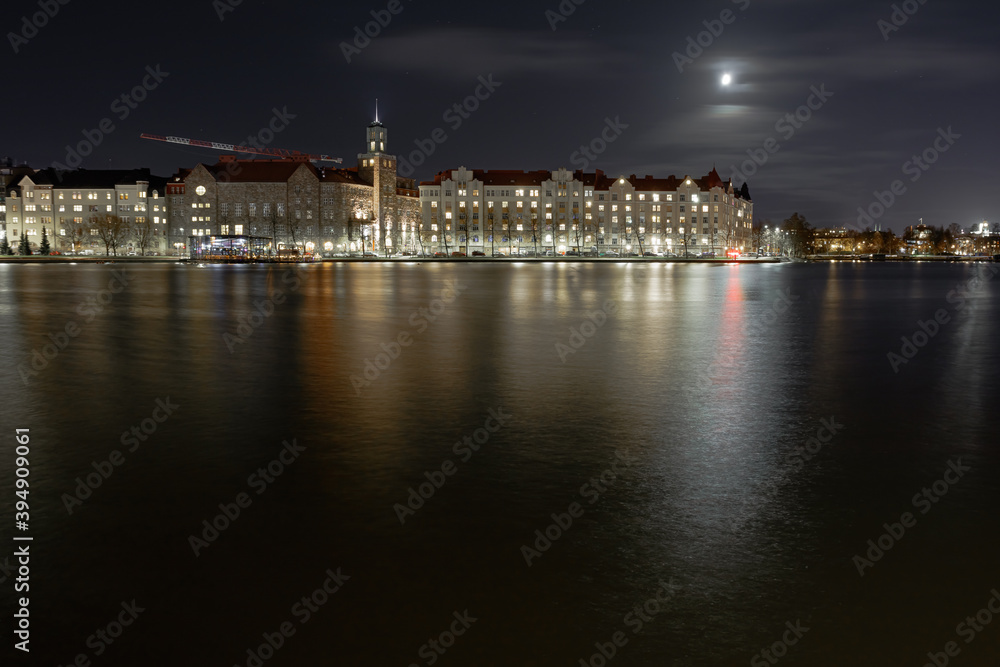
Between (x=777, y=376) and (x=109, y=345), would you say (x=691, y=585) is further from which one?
(x=109, y=345)

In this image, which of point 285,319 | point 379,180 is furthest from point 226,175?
point 285,319

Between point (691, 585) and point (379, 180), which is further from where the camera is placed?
point (379, 180)

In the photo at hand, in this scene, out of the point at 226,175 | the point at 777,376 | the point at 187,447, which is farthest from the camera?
the point at 226,175

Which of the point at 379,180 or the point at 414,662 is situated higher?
the point at 379,180

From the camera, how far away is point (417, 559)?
5.94 m

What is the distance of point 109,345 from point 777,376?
14.1 meters
